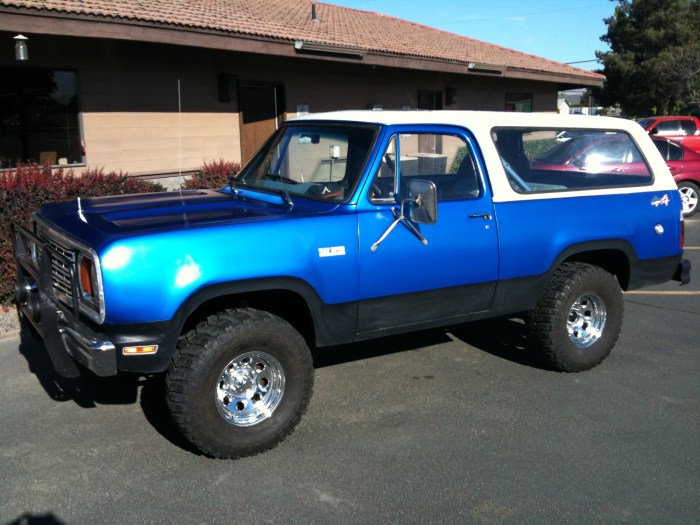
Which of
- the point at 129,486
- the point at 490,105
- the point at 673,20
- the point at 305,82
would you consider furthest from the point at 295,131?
the point at 673,20

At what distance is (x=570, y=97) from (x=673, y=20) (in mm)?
35956

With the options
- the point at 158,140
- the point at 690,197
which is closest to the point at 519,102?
the point at 690,197

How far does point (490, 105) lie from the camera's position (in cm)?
1888

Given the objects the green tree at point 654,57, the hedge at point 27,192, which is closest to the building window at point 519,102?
the hedge at point 27,192

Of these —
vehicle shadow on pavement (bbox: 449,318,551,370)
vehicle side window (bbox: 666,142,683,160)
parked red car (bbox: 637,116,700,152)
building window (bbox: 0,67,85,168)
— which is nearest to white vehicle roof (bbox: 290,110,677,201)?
vehicle shadow on pavement (bbox: 449,318,551,370)

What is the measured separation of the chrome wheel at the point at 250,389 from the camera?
3949 mm

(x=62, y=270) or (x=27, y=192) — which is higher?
(x=27, y=192)

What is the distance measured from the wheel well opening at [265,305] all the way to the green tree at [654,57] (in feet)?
145

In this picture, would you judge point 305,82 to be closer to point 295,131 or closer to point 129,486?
point 295,131

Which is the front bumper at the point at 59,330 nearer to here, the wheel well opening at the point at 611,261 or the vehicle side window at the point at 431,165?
the vehicle side window at the point at 431,165

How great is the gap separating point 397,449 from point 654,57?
47.7 metres

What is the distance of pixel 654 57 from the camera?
147ft

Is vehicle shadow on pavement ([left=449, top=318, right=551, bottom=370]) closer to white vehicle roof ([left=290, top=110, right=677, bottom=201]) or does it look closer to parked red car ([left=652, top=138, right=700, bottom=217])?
white vehicle roof ([left=290, top=110, right=677, bottom=201])

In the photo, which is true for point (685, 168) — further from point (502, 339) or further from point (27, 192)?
point (27, 192)
